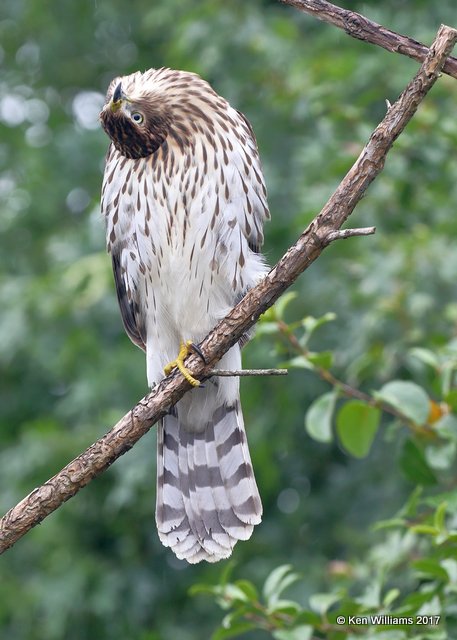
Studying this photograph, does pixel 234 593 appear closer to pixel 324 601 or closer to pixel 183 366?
pixel 324 601

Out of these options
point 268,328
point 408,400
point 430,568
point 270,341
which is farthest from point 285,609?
point 270,341

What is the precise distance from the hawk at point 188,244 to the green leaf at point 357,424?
21.4 inches

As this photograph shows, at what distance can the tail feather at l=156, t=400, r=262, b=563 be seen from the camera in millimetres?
4008

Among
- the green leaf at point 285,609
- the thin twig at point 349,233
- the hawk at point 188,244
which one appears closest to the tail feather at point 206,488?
the hawk at point 188,244

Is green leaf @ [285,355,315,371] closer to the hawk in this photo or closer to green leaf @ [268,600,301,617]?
the hawk

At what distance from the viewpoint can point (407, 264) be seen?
505cm

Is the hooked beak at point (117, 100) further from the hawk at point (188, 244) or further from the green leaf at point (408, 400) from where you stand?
the green leaf at point (408, 400)

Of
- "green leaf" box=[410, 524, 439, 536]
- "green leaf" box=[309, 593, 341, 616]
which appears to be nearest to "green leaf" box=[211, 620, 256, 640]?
"green leaf" box=[309, 593, 341, 616]

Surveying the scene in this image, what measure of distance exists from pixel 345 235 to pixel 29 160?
5720 millimetres

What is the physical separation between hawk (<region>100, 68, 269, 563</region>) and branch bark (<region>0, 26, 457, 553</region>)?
78 cm

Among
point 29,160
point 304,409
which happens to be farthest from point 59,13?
point 304,409

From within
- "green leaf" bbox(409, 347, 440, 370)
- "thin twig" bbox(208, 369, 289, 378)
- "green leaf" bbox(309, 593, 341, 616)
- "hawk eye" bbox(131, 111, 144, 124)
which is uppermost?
"hawk eye" bbox(131, 111, 144, 124)

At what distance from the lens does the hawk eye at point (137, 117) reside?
3986 mm

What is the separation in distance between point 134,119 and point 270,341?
2320 mm
